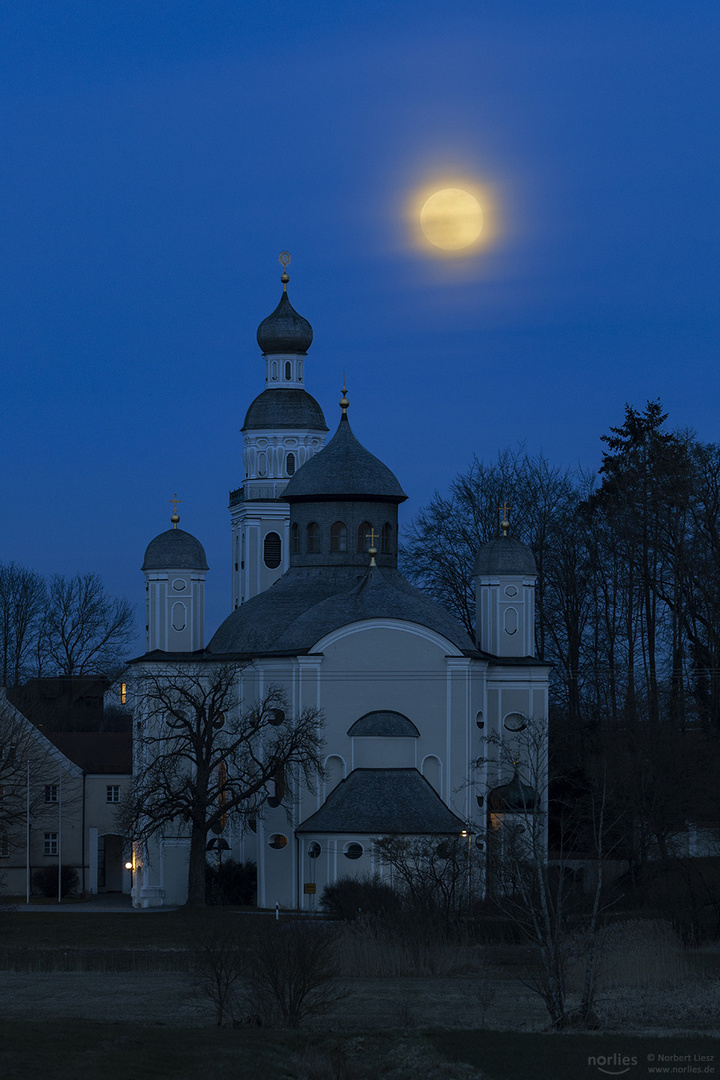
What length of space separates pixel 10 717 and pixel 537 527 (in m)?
21.5

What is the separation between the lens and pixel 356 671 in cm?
5612

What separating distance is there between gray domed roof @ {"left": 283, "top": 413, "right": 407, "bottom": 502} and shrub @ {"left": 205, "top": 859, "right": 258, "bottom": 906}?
12.2 metres

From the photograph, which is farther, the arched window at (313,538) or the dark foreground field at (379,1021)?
the arched window at (313,538)

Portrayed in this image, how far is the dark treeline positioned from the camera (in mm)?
58156

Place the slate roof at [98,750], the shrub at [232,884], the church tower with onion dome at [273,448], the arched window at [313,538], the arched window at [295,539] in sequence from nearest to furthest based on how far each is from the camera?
the shrub at [232,884]
the arched window at [313,538]
the arched window at [295,539]
the slate roof at [98,750]
the church tower with onion dome at [273,448]

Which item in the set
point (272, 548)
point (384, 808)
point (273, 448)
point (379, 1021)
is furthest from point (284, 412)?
point (379, 1021)

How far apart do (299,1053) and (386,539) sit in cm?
3665

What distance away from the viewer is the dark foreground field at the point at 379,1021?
25.8 meters

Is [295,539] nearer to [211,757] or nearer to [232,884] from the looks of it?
[211,757]

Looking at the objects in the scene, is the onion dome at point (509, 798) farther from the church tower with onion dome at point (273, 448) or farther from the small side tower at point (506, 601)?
the church tower with onion dome at point (273, 448)

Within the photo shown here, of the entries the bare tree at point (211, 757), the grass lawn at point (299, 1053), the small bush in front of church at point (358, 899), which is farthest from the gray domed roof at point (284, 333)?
the grass lawn at point (299, 1053)

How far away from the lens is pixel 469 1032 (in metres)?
28.7

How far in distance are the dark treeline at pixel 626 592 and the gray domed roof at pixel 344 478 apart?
29.3 feet

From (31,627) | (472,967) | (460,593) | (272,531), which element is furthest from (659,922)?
(31,627)
